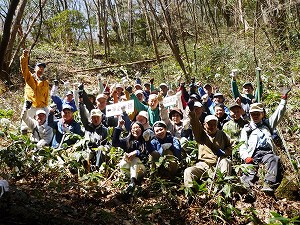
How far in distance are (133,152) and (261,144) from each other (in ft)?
6.38

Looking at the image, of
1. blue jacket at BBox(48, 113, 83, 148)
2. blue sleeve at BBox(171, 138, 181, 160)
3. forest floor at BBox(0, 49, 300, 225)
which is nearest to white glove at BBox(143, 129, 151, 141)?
blue sleeve at BBox(171, 138, 181, 160)

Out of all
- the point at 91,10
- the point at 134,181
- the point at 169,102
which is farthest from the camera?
the point at 91,10

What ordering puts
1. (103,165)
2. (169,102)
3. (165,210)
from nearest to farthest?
(165,210) → (103,165) → (169,102)

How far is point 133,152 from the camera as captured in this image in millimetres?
4754

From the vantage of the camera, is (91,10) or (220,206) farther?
(91,10)

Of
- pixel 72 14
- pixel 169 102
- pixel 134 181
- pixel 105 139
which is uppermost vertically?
pixel 72 14

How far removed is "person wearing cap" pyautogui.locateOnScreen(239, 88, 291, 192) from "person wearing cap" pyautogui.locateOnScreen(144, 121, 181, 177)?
1.02 meters

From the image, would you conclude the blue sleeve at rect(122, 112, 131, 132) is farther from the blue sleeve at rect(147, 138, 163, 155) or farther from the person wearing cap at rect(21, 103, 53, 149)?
the person wearing cap at rect(21, 103, 53, 149)

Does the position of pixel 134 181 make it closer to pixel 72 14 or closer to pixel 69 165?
pixel 69 165

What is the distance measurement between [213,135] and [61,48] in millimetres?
17684

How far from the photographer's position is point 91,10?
2522 centimetres

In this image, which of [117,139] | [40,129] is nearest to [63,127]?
[40,129]

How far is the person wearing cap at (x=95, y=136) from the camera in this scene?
529 cm

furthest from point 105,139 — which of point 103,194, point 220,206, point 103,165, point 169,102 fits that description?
point 220,206
